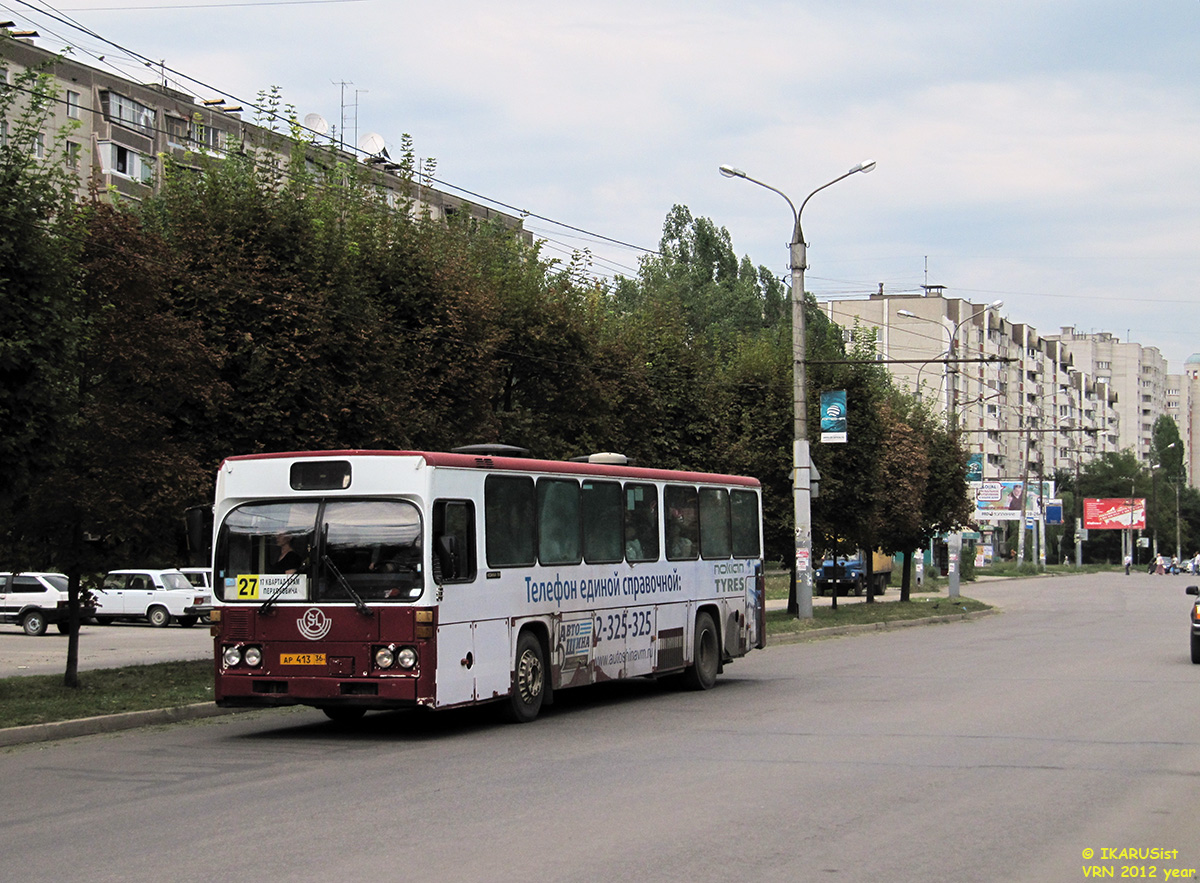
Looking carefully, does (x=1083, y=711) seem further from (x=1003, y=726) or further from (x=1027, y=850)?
(x=1027, y=850)

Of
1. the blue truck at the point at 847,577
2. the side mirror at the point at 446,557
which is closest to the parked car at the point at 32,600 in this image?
the side mirror at the point at 446,557

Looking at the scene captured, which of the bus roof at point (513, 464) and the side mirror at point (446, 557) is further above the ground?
the bus roof at point (513, 464)

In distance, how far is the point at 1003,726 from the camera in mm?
13805

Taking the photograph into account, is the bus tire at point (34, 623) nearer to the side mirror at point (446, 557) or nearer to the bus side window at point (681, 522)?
the bus side window at point (681, 522)

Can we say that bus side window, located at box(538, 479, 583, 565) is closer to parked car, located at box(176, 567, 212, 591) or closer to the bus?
the bus

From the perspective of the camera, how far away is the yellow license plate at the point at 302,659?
43.5 feet

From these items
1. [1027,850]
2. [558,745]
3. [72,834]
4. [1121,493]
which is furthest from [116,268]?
[1121,493]

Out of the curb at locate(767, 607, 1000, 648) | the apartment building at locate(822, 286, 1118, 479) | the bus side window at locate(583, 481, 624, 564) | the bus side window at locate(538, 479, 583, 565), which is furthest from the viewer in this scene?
the apartment building at locate(822, 286, 1118, 479)

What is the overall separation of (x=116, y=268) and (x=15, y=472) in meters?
Answer: 3.36

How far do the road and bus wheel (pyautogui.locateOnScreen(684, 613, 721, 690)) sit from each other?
1047 mm

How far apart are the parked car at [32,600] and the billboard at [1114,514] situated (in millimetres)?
101746

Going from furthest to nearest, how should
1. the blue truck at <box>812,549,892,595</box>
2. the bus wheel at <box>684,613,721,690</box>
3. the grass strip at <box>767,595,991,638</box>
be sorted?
the blue truck at <box>812,549,892,595</box>, the grass strip at <box>767,595,991,638</box>, the bus wheel at <box>684,613,721,690</box>

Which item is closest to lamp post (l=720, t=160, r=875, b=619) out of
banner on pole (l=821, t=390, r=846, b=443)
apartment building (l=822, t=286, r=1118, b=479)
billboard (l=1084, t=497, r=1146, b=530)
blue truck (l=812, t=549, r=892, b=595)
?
banner on pole (l=821, t=390, r=846, b=443)

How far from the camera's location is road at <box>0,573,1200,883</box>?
24.9 feet
